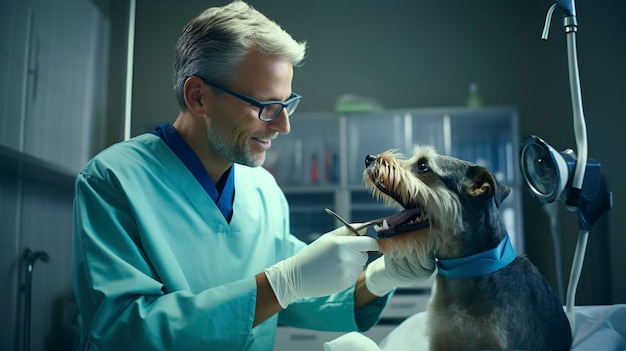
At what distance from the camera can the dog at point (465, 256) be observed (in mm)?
945

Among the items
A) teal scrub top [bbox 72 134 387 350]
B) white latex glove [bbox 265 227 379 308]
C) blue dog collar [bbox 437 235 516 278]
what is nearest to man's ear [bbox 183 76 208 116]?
teal scrub top [bbox 72 134 387 350]

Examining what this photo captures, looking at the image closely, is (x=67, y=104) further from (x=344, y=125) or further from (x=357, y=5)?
(x=357, y=5)

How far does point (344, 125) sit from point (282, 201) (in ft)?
4.89

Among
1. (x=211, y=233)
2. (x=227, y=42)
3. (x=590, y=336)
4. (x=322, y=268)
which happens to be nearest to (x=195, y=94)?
(x=227, y=42)

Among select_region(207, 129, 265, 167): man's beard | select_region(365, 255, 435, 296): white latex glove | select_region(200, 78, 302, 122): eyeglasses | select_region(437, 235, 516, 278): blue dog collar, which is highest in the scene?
select_region(200, 78, 302, 122): eyeglasses

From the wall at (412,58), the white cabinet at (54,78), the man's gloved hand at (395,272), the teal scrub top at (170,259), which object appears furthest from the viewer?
the wall at (412,58)

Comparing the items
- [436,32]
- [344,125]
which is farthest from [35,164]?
[436,32]

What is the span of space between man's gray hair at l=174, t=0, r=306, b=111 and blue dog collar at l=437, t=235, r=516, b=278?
677 mm

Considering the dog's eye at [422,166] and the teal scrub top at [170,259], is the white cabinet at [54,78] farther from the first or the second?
the dog's eye at [422,166]

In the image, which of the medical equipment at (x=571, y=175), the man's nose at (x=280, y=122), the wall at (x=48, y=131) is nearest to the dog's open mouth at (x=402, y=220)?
the medical equipment at (x=571, y=175)

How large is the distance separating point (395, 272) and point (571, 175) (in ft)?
1.50

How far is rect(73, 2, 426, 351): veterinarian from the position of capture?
103 cm

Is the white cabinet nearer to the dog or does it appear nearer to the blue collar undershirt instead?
the blue collar undershirt

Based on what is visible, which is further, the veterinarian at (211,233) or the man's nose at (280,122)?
the man's nose at (280,122)
